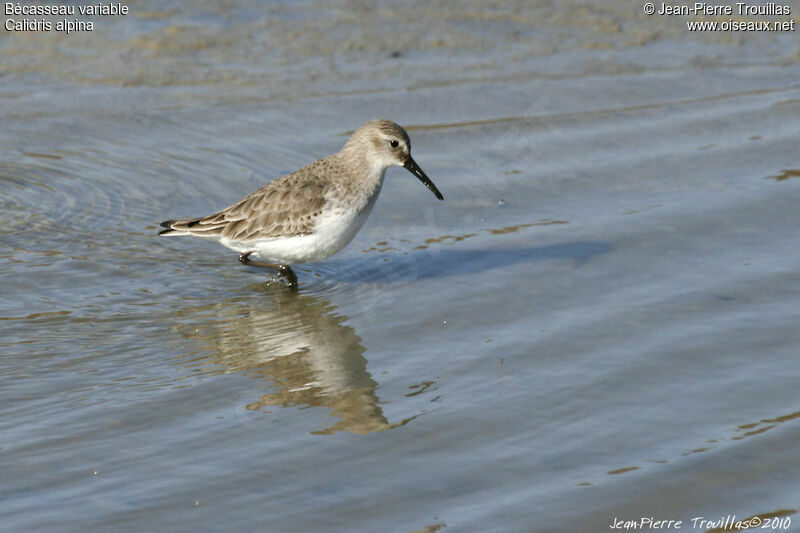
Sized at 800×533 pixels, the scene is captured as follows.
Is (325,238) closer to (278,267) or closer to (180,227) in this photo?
(278,267)

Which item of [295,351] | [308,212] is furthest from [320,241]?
[295,351]

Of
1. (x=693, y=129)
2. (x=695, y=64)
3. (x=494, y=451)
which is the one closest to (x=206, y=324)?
(x=494, y=451)

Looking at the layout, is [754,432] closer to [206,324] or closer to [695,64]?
[206,324]

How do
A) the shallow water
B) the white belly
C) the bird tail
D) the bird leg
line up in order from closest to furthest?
the shallow water → the white belly → the bird tail → the bird leg

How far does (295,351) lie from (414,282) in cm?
138

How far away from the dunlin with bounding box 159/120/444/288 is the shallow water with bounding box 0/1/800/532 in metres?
0.34

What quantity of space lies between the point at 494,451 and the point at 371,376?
126 cm

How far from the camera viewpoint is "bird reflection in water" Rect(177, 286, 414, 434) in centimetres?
652

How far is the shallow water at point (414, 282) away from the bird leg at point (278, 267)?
6.5 inches

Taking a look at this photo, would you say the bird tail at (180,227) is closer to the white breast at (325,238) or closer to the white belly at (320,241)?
the white belly at (320,241)

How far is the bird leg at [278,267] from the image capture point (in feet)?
28.7

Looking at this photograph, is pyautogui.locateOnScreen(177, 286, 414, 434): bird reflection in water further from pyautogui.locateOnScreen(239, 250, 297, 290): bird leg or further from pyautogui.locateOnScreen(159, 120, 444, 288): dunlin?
pyautogui.locateOnScreen(159, 120, 444, 288): dunlin

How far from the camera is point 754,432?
235 inches

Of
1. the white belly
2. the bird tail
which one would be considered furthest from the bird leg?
the bird tail
